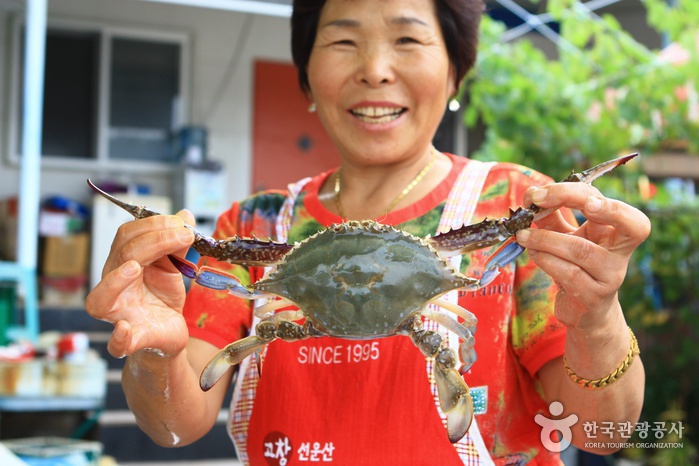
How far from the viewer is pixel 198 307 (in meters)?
1.72

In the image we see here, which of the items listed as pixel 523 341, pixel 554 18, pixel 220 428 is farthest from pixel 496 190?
pixel 220 428

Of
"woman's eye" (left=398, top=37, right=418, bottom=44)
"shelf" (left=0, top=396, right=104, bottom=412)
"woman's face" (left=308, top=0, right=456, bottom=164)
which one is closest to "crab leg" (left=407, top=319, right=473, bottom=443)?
"woman's face" (left=308, top=0, right=456, bottom=164)

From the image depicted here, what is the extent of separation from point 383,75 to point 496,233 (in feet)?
1.58

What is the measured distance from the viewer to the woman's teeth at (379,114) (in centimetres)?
163

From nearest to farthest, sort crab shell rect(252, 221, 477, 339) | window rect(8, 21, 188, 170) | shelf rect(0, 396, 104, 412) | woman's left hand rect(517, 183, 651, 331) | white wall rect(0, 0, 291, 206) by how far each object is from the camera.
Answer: woman's left hand rect(517, 183, 651, 331) → crab shell rect(252, 221, 477, 339) → shelf rect(0, 396, 104, 412) → window rect(8, 21, 188, 170) → white wall rect(0, 0, 291, 206)

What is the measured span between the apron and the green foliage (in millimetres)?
2914

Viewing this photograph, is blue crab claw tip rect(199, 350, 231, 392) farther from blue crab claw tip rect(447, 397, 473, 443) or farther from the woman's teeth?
the woman's teeth

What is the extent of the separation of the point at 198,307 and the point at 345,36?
2.36ft

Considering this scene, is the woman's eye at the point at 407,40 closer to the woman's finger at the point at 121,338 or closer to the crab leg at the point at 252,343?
the crab leg at the point at 252,343

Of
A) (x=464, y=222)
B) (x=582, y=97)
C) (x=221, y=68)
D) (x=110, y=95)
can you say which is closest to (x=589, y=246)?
(x=464, y=222)

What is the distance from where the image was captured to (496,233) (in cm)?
131

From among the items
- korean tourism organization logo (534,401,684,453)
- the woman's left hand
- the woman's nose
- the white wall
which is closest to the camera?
the woman's left hand

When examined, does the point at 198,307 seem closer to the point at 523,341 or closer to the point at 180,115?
the point at 523,341

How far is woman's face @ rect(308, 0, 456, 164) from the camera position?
1620 millimetres
